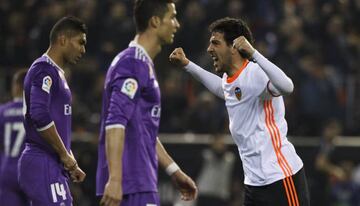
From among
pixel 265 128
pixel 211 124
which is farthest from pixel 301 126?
pixel 265 128

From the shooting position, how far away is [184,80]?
51.8 feet

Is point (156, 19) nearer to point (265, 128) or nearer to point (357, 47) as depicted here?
point (265, 128)

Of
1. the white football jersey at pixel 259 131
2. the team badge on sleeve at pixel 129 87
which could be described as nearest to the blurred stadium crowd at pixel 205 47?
the white football jersey at pixel 259 131

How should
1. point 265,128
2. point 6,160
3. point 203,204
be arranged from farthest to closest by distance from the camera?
1. point 203,204
2. point 6,160
3. point 265,128

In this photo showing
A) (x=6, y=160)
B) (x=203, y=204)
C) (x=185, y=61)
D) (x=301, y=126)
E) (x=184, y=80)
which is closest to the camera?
(x=185, y=61)

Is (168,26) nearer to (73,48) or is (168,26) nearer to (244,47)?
(244,47)

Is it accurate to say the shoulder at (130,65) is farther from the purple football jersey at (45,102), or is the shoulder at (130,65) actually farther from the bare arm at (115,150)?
the purple football jersey at (45,102)

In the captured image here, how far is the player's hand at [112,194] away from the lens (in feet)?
19.3

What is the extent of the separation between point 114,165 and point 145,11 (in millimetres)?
1155

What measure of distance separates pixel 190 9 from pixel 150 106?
10.0m

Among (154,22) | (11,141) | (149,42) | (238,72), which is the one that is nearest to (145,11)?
(154,22)

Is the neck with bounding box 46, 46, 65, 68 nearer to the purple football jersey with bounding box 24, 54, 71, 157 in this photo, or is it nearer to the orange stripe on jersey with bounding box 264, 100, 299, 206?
the purple football jersey with bounding box 24, 54, 71, 157

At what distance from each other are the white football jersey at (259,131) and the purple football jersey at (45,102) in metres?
1.40

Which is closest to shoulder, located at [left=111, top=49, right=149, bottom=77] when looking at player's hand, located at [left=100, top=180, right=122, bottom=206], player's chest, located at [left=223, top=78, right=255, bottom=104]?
player's hand, located at [left=100, top=180, right=122, bottom=206]
